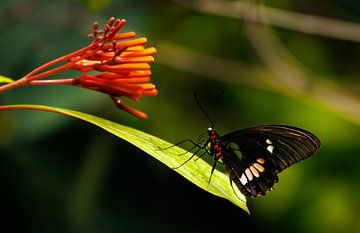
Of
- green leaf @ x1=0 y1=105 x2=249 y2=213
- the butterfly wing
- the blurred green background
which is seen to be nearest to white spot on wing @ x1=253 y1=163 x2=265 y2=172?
the butterfly wing

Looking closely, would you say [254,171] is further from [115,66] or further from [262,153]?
[115,66]

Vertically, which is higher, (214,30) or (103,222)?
(214,30)

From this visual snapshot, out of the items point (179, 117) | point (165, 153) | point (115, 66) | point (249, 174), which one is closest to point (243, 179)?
point (249, 174)

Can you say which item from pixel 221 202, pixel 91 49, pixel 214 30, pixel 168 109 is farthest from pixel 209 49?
pixel 91 49

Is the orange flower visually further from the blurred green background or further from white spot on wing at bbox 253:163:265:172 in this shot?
the blurred green background

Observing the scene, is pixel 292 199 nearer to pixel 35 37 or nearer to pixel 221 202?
pixel 221 202

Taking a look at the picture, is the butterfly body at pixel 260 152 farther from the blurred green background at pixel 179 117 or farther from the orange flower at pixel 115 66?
the blurred green background at pixel 179 117
